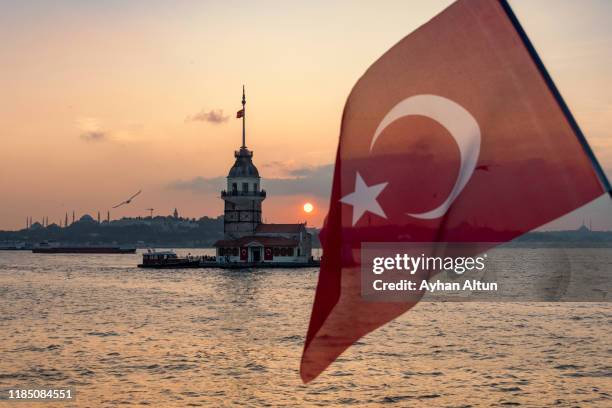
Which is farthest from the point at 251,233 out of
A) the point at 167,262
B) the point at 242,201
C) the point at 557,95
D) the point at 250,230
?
the point at 557,95

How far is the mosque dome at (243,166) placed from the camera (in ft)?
456

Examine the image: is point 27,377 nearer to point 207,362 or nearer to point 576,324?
point 207,362

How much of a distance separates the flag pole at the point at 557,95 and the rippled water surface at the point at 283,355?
75.1 feet

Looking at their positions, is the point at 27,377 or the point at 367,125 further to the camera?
the point at 27,377

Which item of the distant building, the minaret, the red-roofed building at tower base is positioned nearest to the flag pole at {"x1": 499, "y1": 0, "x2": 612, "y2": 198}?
the red-roofed building at tower base

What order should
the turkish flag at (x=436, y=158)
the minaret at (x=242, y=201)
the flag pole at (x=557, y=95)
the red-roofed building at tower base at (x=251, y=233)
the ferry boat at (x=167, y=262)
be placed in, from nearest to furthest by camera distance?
the flag pole at (x=557, y=95)
the turkish flag at (x=436, y=158)
the red-roofed building at tower base at (x=251, y=233)
the minaret at (x=242, y=201)
the ferry boat at (x=167, y=262)

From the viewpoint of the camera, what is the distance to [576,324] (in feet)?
194

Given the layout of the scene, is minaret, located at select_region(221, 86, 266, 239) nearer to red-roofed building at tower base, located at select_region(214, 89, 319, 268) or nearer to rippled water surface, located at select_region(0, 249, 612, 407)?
red-roofed building at tower base, located at select_region(214, 89, 319, 268)

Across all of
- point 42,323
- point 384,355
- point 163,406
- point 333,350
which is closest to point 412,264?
point 333,350

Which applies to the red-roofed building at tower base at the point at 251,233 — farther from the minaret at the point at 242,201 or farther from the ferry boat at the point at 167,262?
the ferry boat at the point at 167,262

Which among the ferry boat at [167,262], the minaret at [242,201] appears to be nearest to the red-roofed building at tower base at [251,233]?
the minaret at [242,201]

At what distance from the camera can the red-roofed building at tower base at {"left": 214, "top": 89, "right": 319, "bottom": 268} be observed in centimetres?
12962

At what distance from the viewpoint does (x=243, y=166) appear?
140 m

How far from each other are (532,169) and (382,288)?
7.41ft
